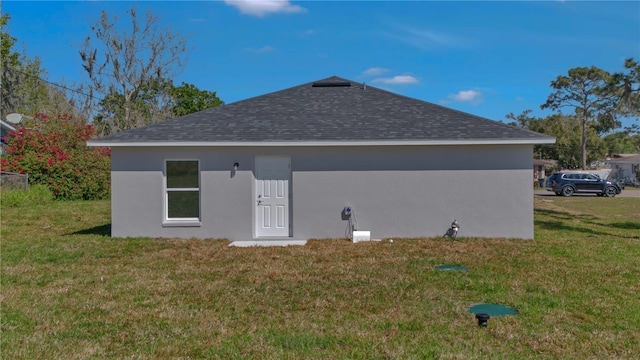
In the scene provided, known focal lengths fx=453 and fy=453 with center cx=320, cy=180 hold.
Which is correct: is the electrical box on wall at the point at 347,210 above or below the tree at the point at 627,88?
below

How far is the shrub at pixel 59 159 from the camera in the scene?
65.0ft

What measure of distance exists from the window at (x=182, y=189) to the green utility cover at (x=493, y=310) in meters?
7.12

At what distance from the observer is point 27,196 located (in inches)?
700

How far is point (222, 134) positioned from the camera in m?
10.6

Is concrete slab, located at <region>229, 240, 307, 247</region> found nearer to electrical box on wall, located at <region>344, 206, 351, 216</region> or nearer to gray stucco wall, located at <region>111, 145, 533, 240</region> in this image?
gray stucco wall, located at <region>111, 145, 533, 240</region>

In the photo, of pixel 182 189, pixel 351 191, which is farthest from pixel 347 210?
pixel 182 189

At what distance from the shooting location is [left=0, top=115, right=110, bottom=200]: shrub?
19.8 m

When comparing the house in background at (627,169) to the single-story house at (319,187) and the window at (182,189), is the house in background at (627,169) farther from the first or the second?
the window at (182,189)

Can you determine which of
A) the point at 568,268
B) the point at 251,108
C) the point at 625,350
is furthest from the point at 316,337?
the point at 251,108

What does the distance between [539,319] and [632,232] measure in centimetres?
955

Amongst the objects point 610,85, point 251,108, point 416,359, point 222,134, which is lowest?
point 416,359

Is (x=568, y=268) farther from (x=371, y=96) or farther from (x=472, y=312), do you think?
(x=371, y=96)

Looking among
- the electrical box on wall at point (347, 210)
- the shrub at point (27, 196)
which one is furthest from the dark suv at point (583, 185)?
the shrub at point (27, 196)

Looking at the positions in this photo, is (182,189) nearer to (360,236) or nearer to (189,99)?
(360,236)
